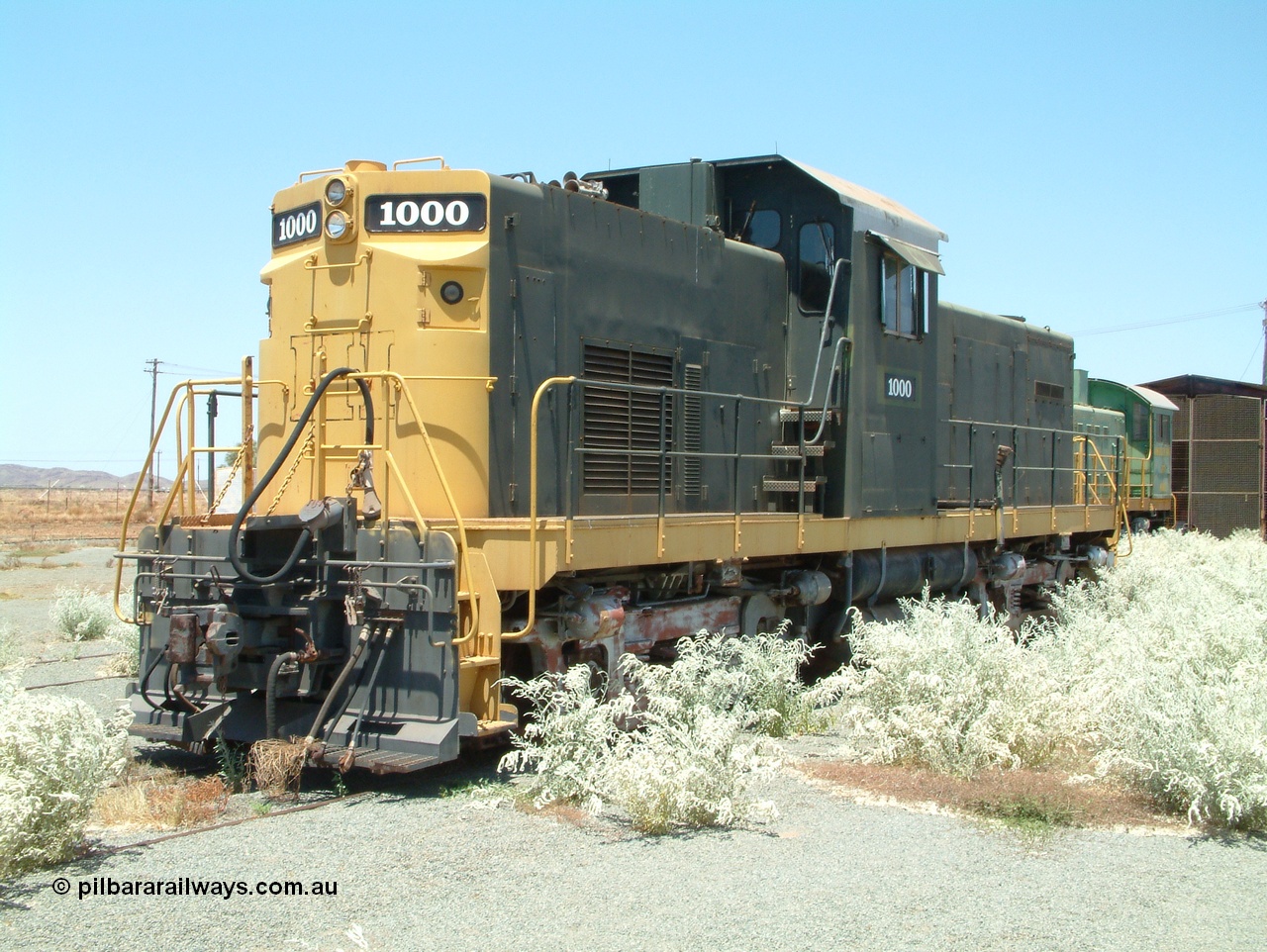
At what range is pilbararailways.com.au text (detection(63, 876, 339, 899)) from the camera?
4625 mm

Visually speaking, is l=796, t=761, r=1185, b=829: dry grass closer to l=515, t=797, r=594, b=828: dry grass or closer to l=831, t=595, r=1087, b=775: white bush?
l=831, t=595, r=1087, b=775: white bush

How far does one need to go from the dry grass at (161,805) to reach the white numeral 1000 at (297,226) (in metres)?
3.38

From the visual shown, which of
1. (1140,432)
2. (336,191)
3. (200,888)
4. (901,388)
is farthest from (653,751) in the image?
(1140,432)

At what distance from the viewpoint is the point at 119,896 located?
4.60 m

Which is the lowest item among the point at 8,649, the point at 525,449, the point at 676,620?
the point at 8,649

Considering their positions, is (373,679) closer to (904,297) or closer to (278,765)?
(278,765)

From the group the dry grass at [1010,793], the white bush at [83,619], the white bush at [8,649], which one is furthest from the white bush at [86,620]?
the dry grass at [1010,793]

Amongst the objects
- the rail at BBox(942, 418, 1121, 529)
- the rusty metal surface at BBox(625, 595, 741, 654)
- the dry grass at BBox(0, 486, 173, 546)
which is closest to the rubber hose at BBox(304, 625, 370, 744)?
the rusty metal surface at BBox(625, 595, 741, 654)

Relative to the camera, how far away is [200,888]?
4.67 m

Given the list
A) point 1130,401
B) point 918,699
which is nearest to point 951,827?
point 918,699

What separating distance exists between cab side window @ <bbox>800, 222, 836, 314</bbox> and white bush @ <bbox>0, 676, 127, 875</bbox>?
623cm

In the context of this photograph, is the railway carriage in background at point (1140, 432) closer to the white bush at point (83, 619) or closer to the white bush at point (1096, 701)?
the white bush at point (1096, 701)

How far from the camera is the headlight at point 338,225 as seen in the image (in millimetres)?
7211

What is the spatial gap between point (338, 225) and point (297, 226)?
561 millimetres
